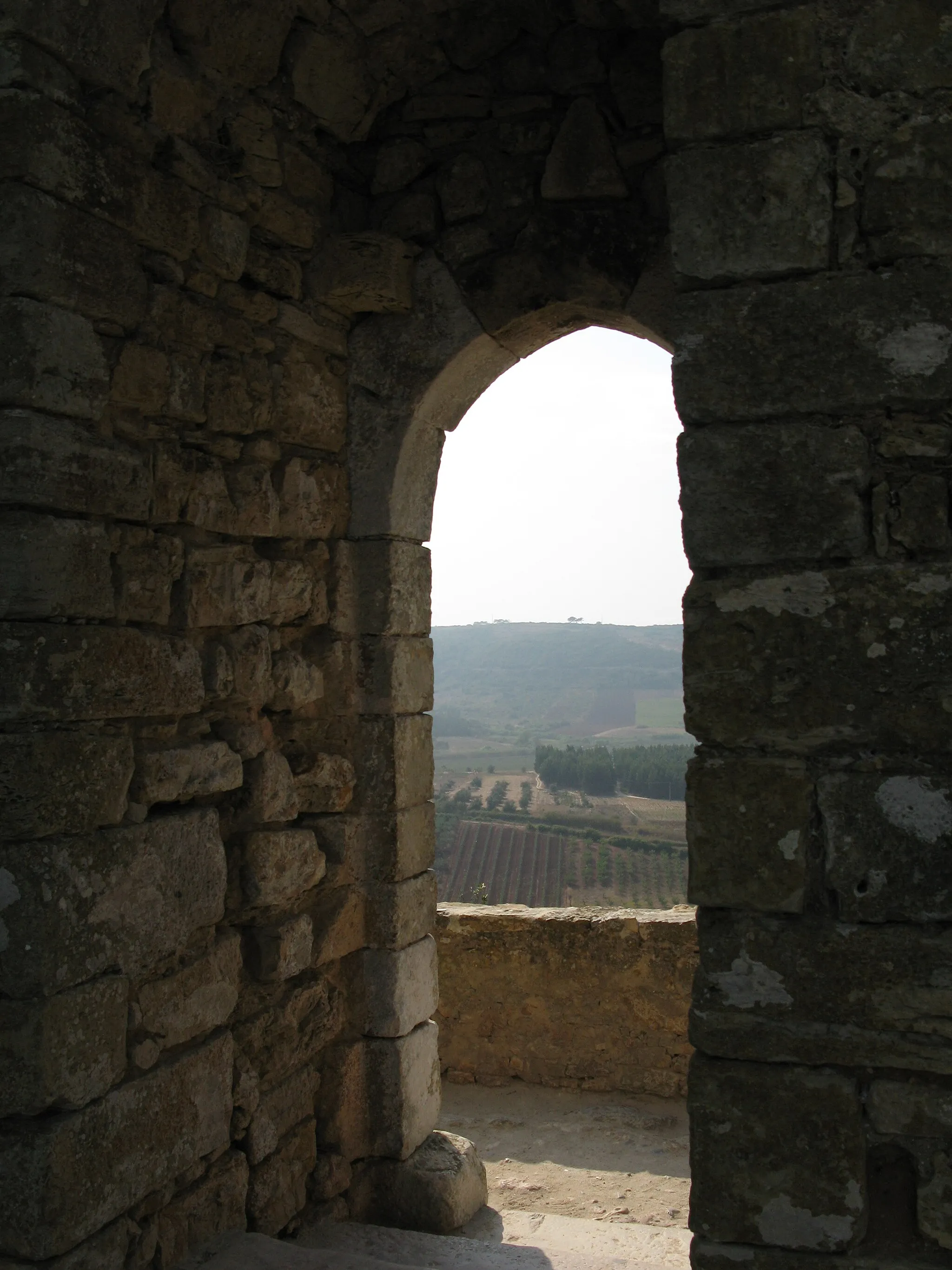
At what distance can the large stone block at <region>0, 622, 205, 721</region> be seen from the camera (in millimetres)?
2602

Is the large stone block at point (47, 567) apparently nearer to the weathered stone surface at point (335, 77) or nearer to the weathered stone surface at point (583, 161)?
the weathered stone surface at point (335, 77)

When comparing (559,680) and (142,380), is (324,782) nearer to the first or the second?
(142,380)

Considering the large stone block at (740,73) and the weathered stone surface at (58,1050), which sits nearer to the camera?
the large stone block at (740,73)

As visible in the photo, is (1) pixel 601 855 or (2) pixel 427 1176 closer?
(2) pixel 427 1176

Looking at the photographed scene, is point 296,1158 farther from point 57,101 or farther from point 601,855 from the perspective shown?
point 601,855

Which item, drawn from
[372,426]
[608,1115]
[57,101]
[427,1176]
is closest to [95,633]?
[57,101]

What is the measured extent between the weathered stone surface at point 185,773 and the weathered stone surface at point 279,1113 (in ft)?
3.37

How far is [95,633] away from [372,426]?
5.26 ft

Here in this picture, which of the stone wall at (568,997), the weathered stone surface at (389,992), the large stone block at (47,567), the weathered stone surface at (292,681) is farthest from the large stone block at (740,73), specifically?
the stone wall at (568,997)

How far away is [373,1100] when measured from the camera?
396cm

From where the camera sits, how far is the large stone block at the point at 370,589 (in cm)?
400

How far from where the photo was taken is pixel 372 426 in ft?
13.4

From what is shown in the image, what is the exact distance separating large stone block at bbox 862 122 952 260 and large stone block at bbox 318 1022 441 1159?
10.3 feet

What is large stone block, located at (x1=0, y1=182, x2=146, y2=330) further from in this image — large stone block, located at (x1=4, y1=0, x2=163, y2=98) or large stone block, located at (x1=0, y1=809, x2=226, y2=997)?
large stone block, located at (x1=0, y1=809, x2=226, y2=997)
